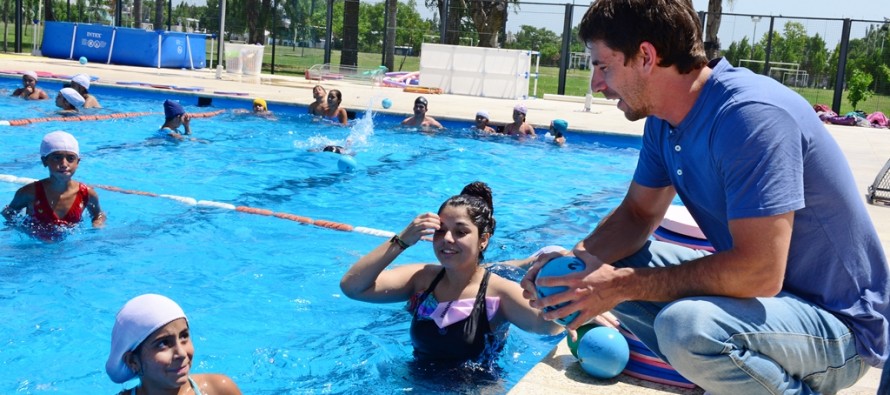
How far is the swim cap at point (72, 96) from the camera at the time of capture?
1552 cm

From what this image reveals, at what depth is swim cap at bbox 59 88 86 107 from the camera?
15.5 metres

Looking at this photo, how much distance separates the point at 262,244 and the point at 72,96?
29.9ft

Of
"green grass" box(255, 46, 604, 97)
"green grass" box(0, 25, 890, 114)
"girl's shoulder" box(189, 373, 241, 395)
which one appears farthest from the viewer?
"green grass" box(255, 46, 604, 97)

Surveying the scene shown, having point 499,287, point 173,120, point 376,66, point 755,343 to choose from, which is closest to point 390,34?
point 376,66

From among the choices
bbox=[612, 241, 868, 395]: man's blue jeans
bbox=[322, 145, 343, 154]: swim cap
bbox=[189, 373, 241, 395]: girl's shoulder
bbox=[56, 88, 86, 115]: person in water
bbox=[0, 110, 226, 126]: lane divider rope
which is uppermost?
bbox=[612, 241, 868, 395]: man's blue jeans

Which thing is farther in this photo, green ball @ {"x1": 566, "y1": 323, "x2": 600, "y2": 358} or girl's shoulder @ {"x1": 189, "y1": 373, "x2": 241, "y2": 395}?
green ball @ {"x1": 566, "y1": 323, "x2": 600, "y2": 358}

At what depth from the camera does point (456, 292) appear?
455 centimetres

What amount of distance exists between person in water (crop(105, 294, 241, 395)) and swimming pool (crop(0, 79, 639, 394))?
1.61 meters

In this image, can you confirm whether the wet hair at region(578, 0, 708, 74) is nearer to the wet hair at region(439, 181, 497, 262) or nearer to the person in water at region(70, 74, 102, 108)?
the wet hair at region(439, 181, 497, 262)

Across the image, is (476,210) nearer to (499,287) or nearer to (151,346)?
(499,287)

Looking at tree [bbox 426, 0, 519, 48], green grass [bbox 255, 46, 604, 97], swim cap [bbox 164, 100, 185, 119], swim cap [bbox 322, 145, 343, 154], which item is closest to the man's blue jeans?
swim cap [bbox 322, 145, 343, 154]

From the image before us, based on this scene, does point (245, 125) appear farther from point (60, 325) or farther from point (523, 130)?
point (60, 325)

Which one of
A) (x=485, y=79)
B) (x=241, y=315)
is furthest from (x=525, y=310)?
(x=485, y=79)

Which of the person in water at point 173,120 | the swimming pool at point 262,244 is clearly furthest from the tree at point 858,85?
the person in water at point 173,120
